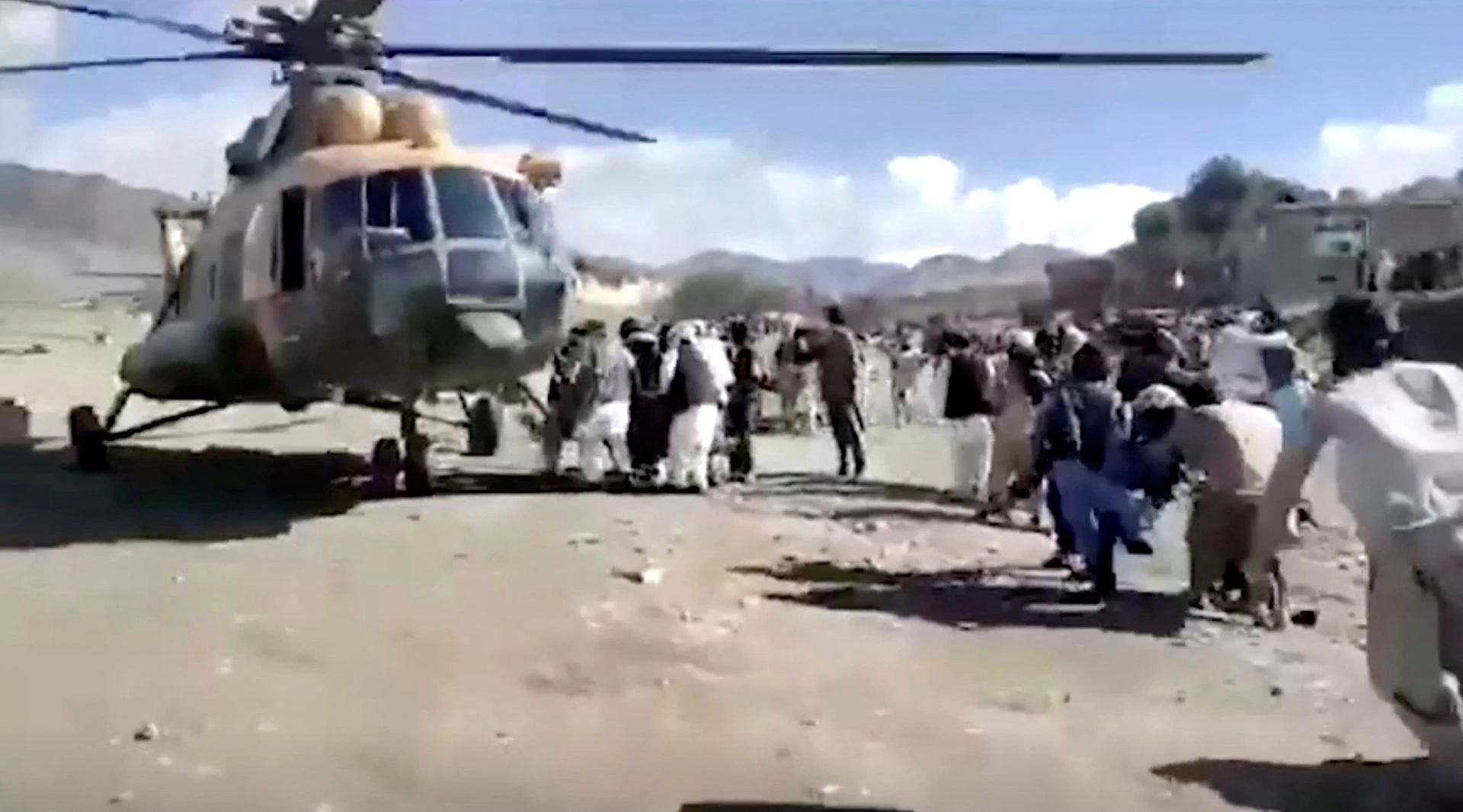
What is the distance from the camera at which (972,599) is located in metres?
9.52

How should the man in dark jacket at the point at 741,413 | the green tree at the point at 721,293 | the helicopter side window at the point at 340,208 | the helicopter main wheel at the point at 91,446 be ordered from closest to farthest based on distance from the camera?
the helicopter side window at the point at 340,208, the helicopter main wheel at the point at 91,446, the man in dark jacket at the point at 741,413, the green tree at the point at 721,293

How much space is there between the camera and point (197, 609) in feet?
25.9

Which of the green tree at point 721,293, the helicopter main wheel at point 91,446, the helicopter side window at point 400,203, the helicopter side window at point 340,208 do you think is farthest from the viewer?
the green tree at point 721,293

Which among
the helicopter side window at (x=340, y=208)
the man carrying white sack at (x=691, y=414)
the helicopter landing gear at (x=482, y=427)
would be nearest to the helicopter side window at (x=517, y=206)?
the helicopter side window at (x=340, y=208)

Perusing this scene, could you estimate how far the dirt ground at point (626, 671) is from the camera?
579 cm

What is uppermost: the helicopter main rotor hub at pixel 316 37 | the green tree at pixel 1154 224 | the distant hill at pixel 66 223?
the helicopter main rotor hub at pixel 316 37

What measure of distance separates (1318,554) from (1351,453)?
7771 mm

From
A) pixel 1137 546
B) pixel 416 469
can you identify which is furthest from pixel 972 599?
pixel 416 469

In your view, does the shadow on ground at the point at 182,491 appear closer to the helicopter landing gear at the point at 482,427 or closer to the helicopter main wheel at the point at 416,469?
the helicopter main wheel at the point at 416,469

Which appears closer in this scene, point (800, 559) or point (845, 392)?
point (800, 559)

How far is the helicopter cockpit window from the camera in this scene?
11.3m

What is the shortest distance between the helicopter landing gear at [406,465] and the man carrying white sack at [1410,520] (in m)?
8.32

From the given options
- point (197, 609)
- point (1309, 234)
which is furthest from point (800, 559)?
point (1309, 234)

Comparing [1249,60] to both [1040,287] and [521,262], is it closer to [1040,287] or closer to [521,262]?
[521,262]
